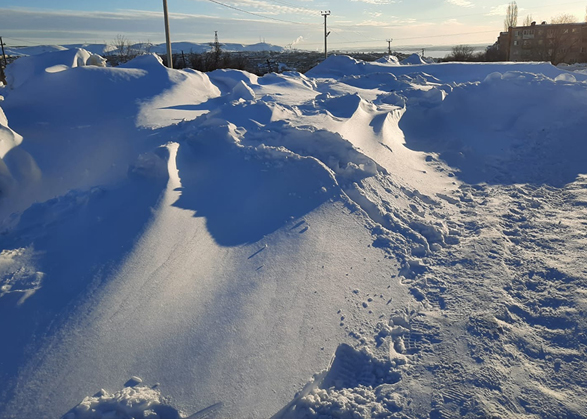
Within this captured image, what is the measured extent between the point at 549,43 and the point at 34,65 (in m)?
45.3

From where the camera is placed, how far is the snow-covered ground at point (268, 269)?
2438 mm

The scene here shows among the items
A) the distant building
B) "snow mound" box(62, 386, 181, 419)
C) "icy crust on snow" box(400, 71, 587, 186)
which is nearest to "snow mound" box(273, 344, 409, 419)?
"snow mound" box(62, 386, 181, 419)

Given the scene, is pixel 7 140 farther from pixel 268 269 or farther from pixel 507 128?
pixel 507 128

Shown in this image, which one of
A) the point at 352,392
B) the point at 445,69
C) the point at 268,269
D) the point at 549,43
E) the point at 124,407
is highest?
the point at 549,43

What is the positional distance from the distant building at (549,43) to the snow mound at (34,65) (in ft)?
126

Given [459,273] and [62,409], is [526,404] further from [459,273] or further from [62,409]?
[62,409]

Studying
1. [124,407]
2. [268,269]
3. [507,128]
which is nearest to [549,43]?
[507,128]

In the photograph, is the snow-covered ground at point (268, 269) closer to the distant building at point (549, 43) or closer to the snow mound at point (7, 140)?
the snow mound at point (7, 140)

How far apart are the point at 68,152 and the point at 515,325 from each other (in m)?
4.95

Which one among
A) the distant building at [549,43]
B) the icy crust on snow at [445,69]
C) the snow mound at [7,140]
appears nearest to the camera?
the snow mound at [7,140]

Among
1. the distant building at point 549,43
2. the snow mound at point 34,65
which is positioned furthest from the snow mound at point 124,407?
the distant building at point 549,43

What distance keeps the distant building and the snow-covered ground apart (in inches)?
1481

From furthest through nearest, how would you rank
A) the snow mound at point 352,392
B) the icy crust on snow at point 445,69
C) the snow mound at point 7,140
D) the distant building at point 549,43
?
the distant building at point 549,43
the icy crust on snow at point 445,69
the snow mound at point 7,140
the snow mound at point 352,392

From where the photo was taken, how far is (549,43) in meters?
39.2
